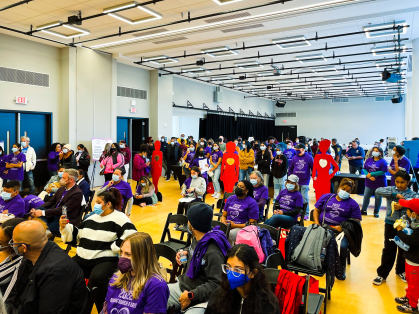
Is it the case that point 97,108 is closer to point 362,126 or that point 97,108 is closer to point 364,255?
point 364,255

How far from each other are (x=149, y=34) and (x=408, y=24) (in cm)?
651

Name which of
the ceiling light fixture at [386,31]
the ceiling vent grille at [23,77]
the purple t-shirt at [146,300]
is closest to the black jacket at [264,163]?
the ceiling light fixture at [386,31]

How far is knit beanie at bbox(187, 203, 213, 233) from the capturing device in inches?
98.4

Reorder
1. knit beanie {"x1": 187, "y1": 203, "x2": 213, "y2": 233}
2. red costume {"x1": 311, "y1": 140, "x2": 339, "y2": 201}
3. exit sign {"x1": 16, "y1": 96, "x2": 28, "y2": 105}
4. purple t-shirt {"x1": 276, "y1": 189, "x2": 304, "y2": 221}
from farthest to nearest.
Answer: exit sign {"x1": 16, "y1": 96, "x2": 28, "y2": 105} < red costume {"x1": 311, "y1": 140, "x2": 339, "y2": 201} < purple t-shirt {"x1": 276, "y1": 189, "x2": 304, "y2": 221} < knit beanie {"x1": 187, "y1": 203, "x2": 213, "y2": 233}

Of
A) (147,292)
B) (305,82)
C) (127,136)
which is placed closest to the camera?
(147,292)

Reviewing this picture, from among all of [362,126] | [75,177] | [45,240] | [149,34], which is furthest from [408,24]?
[362,126]

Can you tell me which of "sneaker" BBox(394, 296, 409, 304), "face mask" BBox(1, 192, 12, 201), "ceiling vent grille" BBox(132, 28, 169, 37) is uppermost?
"ceiling vent grille" BBox(132, 28, 169, 37)

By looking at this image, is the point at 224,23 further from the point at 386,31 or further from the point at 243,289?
the point at 243,289

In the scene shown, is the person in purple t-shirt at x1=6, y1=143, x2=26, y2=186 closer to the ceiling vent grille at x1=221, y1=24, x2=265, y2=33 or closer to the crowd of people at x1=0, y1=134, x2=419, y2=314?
the crowd of people at x1=0, y1=134, x2=419, y2=314

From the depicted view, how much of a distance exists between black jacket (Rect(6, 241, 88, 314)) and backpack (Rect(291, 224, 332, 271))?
2.19 m

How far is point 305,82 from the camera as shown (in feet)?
54.7

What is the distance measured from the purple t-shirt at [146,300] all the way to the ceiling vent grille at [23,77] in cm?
859

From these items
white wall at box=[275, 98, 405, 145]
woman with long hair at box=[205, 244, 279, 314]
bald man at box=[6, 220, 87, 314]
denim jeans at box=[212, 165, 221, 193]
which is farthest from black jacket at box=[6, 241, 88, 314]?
white wall at box=[275, 98, 405, 145]

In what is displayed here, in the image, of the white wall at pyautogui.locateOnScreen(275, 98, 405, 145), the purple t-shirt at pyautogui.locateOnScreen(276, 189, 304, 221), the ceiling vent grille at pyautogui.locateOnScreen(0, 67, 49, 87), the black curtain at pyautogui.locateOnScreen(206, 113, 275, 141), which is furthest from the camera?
the white wall at pyautogui.locateOnScreen(275, 98, 405, 145)
